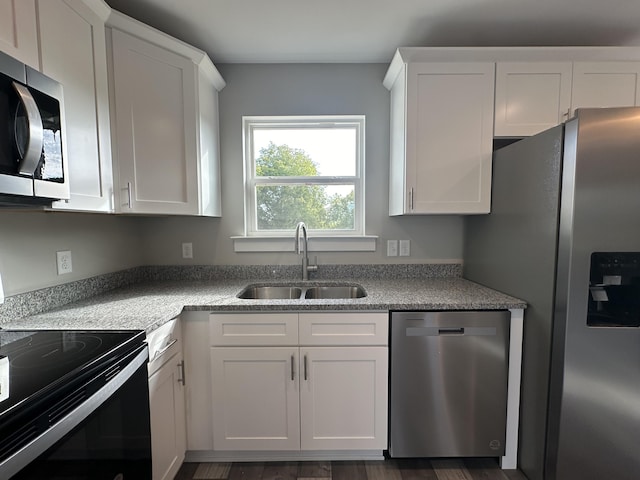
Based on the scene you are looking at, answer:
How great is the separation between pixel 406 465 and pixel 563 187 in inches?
62.6

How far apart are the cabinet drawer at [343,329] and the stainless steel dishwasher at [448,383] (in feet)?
0.27

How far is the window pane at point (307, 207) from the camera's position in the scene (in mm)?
2156

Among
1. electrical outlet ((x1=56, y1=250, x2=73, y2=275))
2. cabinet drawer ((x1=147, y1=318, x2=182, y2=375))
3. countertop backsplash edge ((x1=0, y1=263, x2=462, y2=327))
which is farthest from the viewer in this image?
countertop backsplash edge ((x1=0, y1=263, x2=462, y2=327))

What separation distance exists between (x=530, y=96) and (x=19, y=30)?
7.67 ft

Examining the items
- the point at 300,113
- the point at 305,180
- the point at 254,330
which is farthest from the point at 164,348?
the point at 300,113

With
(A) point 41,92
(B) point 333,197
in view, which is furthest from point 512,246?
(A) point 41,92

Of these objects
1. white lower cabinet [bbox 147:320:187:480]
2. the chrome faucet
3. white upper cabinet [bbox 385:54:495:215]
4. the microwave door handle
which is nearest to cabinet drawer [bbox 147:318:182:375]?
white lower cabinet [bbox 147:320:187:480]

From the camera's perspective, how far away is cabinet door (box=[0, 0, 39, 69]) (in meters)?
0.91

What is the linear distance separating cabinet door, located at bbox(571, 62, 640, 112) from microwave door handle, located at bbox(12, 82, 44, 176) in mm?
2474

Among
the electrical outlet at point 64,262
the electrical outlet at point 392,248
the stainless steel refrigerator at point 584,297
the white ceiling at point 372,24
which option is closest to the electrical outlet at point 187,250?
the electrical outlet at point 64,262

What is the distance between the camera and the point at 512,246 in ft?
5.01

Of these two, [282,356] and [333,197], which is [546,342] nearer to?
[282,356]

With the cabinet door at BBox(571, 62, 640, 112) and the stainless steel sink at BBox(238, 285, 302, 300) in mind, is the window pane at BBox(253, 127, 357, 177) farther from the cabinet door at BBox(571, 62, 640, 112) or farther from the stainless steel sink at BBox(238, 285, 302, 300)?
the cabinet door at BBox(571, 62, 640, 112)

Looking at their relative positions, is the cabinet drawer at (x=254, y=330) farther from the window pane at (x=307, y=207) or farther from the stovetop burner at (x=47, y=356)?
the window pane at (x=307, y=207)
